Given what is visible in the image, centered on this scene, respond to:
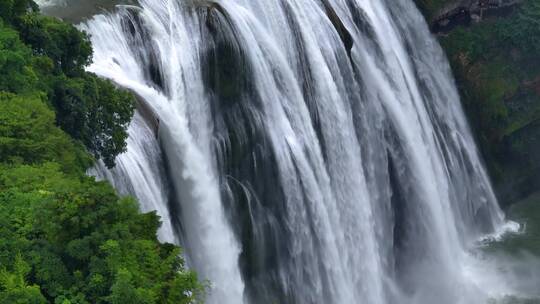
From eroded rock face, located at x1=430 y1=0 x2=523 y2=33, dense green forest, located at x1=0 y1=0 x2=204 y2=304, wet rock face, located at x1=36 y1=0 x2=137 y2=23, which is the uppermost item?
eroded rock face, located at x1=430 y1=0 x2=523 y2=33

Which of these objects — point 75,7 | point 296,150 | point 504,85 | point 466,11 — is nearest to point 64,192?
point 75,7

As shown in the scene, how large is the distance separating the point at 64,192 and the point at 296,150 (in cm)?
1306

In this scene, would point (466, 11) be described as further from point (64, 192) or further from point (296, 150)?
point (64, 192)

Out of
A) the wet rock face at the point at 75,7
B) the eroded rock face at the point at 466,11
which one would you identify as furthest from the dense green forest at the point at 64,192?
the eroded rock face at the point at 466,11

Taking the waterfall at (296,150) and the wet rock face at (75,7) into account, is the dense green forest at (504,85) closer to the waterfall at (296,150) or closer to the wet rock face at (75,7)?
the waterfall at (296,150)

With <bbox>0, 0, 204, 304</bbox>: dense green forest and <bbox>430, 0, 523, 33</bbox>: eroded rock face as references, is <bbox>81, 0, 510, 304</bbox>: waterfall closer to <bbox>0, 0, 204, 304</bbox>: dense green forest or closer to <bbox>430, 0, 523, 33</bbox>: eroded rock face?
<bbox>0, 0, 204, 304</bbox>: dense green forest

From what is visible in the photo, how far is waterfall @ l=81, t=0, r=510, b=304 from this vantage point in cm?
2462

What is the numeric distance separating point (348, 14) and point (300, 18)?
12.3ft

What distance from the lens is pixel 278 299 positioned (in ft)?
91.4

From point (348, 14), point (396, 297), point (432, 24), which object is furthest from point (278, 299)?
point (432, 24)

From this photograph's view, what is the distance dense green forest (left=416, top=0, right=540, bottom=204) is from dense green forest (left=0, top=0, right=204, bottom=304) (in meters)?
22.5

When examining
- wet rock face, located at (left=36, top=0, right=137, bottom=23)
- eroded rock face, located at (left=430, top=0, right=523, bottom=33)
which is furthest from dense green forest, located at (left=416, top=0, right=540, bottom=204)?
wet rock face, located at (left=36, top=0, right=137, bottom=23)

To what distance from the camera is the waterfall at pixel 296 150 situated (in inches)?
969

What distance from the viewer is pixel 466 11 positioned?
4184cm
